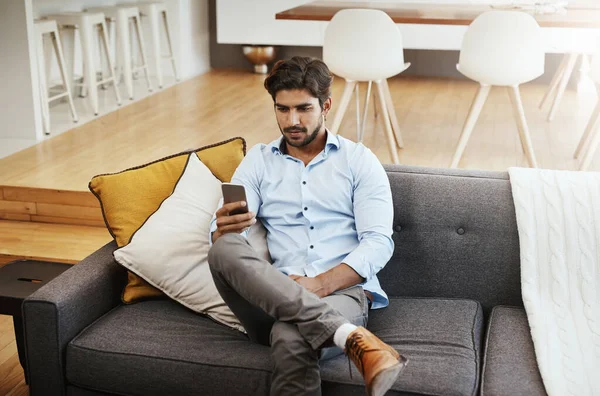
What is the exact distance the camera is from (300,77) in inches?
95.7

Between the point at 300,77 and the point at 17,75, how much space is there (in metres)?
3.12

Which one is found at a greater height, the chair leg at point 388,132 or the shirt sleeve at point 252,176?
the shirt sleeve at point 252,176

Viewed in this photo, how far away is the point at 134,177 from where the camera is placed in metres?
2.63

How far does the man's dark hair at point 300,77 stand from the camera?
243 cm

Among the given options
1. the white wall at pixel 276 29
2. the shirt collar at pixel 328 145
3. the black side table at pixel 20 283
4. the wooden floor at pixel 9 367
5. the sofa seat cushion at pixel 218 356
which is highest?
the shirt collar at pixel 328 145

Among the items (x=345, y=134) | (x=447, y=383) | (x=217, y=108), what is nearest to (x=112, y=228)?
(x=447, y=383)

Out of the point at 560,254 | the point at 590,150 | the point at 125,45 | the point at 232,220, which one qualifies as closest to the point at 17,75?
the point at 125,45

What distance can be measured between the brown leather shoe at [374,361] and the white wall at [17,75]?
3.59 meters

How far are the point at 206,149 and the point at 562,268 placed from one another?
1225mm

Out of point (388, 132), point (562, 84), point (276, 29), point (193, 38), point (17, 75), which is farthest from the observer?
point (193, 38)

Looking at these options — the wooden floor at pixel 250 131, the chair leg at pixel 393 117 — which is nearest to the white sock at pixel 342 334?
the wooden floor at pixel 250 131

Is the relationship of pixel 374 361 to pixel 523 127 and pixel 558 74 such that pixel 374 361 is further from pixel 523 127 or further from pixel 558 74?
pixel 558 74

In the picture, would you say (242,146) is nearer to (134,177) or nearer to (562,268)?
(134,177)

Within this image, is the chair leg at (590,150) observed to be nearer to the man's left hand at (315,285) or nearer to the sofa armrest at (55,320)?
the man's left hand at (315,285)
